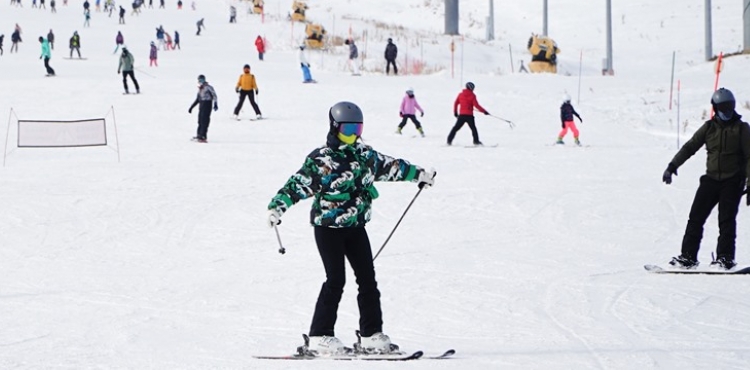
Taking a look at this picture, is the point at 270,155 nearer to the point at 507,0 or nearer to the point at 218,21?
the point at 218,21

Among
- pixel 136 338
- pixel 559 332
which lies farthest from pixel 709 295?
pixel 136 338

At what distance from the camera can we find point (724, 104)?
9.72 meters

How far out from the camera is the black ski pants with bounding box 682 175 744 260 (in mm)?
10023

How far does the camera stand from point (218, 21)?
61.0 metres

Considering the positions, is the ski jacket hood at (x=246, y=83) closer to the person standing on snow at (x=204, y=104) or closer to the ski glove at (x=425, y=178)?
the person standing on snow at (x=204, y=104)

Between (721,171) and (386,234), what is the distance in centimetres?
474

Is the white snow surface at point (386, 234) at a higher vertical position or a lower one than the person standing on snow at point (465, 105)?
lower

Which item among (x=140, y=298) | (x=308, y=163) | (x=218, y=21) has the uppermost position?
(x=218, y=21)

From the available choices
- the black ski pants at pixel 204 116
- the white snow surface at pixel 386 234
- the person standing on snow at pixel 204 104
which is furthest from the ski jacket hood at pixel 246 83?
the black ski pants at pixel 204 116

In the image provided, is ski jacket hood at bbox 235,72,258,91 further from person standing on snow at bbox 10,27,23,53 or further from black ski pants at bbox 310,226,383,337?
person standing on snow at bbox 10,27,23,53

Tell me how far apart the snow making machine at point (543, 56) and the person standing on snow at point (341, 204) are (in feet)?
130

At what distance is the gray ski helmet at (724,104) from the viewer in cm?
970

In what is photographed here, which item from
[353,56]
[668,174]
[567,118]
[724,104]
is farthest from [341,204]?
[353,56]

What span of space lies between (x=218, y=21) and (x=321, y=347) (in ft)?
182
